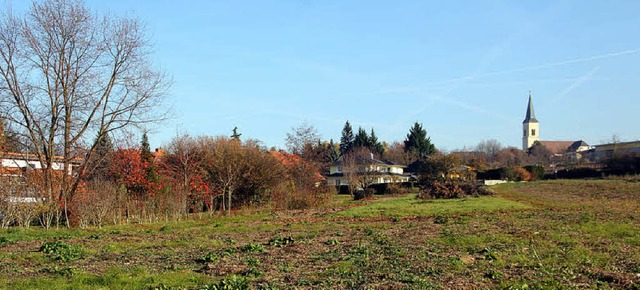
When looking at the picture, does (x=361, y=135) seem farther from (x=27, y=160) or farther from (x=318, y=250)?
(x=318, y=250)

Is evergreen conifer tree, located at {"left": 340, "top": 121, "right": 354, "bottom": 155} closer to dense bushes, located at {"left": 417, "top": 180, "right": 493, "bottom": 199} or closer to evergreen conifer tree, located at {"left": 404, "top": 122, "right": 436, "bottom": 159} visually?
evergreen conifer tree, located at {"left": 404, "top": 122, "right": 436, "bottom": 159}

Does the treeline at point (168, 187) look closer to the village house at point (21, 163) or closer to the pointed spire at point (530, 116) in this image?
the village house at point (21, 163)

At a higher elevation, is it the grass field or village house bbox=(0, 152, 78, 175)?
village house bbox=(0, 152, 78, 175)

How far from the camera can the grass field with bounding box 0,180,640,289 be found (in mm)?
7500

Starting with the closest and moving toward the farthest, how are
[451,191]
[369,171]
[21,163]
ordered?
[21,163] < [451,191] < [369,171]

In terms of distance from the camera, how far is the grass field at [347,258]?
750 centimetres

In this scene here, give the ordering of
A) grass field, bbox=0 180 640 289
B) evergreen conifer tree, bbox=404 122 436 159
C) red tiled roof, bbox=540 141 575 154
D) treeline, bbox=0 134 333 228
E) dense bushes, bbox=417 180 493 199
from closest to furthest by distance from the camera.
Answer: grass field, bbox=0 180 640 289 → treeline, bbox=0 134 333 228 → dense bushes, bbox=417 180 493 199 → evergreen conifer tree, bbox=404 122 436 159 → red tiled roof, bbox=540 141 575 154

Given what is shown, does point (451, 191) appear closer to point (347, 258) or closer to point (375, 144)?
point (347, 258)

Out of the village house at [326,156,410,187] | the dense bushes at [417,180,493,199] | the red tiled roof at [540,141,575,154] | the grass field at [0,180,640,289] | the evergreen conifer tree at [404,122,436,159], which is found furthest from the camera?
the red tiled roof at [540,141,575,154]

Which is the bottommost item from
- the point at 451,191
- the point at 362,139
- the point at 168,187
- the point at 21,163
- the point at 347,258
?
the point at 347,258

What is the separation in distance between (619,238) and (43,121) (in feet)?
59.8

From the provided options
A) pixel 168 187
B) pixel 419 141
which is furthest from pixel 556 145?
pixel 168 187

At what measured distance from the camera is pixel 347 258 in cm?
967

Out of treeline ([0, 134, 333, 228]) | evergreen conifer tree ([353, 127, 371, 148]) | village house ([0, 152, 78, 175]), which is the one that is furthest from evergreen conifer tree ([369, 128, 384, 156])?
village house ([0, 152, 78, 175])
